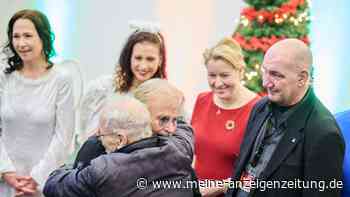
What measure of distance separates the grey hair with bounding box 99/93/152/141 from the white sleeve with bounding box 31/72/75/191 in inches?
35.3

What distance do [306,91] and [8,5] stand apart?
13.2ft

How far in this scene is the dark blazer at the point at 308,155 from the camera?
2016mm

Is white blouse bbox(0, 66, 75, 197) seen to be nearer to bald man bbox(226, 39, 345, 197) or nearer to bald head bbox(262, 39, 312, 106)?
bald man bbox(226, 39, 345, 197)

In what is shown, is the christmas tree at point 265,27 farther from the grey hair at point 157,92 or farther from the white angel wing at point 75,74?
the grey hair at point 157,92

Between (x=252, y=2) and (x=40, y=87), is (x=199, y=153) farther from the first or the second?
(x=252, y=2)

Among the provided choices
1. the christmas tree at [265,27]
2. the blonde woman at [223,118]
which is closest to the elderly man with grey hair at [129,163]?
the blonde woman at [223,118]

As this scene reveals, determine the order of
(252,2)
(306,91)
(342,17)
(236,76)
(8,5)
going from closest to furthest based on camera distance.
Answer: (306,91), (236,76), (252,2), (8,5), (342,17)

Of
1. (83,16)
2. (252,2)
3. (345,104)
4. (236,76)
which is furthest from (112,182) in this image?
(345,104)

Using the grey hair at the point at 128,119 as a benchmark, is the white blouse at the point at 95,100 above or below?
below

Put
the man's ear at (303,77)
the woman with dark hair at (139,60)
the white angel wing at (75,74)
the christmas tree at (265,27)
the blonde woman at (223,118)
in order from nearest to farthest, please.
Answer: the man's ear at (303,77) → the blonde woman at (223,118) → the woman with dark hair at (139,60) → the white angel wing at (75,74) → the christmas tree at (265,27)

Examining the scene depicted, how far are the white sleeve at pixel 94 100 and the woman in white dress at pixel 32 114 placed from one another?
0.18 metres

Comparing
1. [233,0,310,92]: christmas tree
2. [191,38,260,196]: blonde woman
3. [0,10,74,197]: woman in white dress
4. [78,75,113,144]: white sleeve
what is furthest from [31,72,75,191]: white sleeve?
[233,0,310,92]: christmas tree

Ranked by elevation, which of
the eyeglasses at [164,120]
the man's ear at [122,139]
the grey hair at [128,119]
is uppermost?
the grey hair at [128,119]

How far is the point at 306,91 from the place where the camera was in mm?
2172
